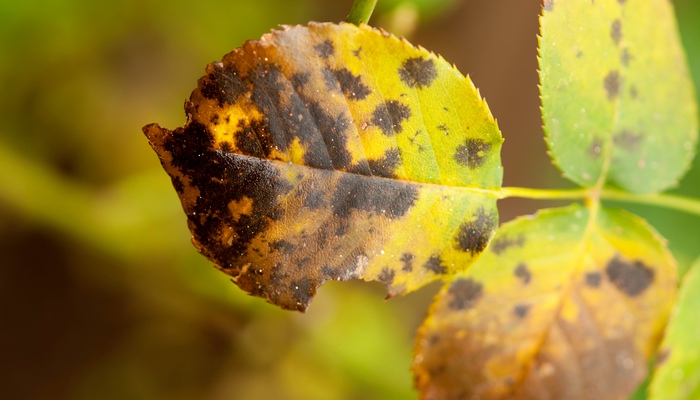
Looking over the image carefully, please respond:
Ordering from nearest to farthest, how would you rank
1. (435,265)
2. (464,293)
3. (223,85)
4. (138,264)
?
(223,85)
(435,265)
(464,293)
(138,264)

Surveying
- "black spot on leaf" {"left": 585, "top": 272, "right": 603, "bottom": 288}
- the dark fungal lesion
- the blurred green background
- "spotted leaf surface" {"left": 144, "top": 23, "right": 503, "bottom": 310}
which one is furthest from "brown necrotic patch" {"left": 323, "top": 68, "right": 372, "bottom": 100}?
the blurred green background

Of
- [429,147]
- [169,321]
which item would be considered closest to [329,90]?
[429,147]

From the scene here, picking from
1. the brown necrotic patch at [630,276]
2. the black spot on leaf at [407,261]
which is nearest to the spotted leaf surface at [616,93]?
the brown necrotic patch at [630,276]

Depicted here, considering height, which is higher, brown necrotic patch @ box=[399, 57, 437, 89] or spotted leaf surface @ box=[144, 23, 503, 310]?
brown necrotic patch @ box=[399, 57, 437, 89]

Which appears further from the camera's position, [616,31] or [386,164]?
[616,31]

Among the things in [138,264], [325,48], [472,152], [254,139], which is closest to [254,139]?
[254,139]

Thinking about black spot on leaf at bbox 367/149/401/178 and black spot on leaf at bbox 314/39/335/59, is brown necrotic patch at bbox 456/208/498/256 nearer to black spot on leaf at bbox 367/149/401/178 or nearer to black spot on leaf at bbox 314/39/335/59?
black spot on leaf at bbox 367/149/401/178

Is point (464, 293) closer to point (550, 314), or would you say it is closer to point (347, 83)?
point (550, 314)

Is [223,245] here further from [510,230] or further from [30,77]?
[30,77]
